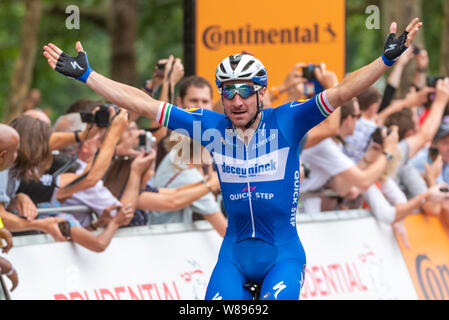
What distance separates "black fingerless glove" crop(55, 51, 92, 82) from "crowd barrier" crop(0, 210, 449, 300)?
186 cm

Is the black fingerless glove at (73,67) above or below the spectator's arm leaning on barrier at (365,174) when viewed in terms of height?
above

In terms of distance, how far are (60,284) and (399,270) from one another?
443 centimetres

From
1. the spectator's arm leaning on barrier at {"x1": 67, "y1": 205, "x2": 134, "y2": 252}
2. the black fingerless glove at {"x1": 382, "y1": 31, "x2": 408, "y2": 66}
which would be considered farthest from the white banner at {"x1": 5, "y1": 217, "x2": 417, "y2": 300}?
the black fingerless glove at {"x1": 382, "y1": 31, "x2": 408, "y2": 66}

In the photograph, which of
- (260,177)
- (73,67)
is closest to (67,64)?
(73,67)

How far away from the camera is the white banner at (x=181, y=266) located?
7.04 metres

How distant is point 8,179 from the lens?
696cm

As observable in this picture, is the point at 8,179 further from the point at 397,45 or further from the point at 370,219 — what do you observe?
the point at 370,219

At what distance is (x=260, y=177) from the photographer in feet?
19.4

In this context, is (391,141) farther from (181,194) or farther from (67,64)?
(67,64)

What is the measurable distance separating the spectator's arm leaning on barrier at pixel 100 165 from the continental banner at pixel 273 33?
2127 mm

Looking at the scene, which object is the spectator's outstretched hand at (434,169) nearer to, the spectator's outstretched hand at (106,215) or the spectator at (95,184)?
the spectator at (95,184)

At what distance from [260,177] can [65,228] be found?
76.8 inches

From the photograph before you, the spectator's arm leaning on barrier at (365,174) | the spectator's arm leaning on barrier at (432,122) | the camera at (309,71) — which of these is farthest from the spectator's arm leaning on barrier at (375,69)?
the spectator's arm leaning on barrier at (432,122)
